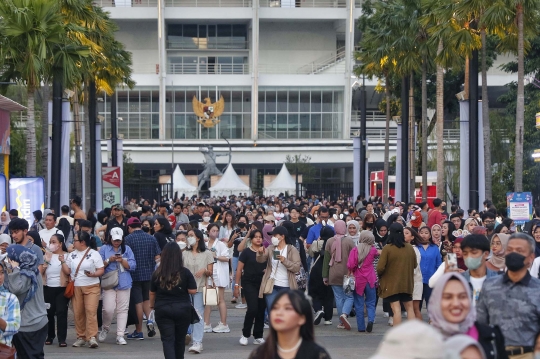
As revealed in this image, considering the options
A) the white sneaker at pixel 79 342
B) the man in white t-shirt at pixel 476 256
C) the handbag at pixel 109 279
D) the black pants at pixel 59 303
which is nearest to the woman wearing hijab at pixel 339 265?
the handbag at pixel 109 279

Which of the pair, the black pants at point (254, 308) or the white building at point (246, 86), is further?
the white building at point (246, 86)

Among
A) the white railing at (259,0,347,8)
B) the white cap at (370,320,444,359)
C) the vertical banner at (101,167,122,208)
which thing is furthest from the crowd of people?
the white railing at (259,0,347,8)

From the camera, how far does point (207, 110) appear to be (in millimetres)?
76188

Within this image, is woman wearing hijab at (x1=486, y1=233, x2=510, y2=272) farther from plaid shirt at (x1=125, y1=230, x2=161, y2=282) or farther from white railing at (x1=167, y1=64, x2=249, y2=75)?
white railing at (x1=167, y1=64, x2=249, y2=75)

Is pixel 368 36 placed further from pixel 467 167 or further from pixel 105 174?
pixel 467 167

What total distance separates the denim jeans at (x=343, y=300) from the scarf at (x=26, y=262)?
596cm

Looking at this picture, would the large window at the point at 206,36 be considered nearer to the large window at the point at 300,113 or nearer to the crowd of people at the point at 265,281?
the large window at the point at 300,113

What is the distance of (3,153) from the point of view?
87.9 feet

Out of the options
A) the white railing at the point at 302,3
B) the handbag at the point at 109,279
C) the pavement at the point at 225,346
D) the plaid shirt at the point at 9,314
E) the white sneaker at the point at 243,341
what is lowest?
the pavement at the point at 225,346

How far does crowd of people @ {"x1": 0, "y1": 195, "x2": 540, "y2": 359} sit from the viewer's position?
666 centimetres

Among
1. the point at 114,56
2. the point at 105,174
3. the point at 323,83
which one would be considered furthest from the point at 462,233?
the point at 323,83

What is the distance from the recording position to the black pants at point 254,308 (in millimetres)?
13320

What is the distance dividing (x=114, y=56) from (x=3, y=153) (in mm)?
14508

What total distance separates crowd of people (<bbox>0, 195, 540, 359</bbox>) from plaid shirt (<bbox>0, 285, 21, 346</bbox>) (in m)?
0.01
